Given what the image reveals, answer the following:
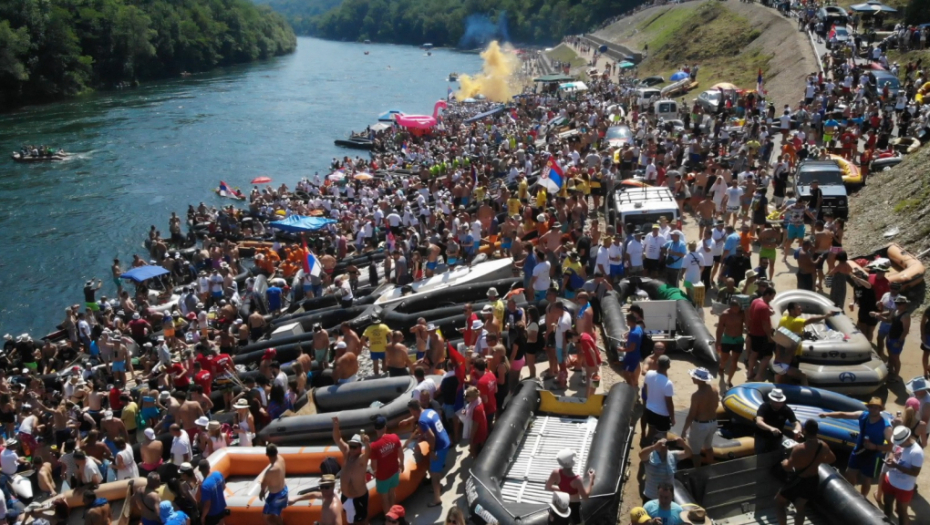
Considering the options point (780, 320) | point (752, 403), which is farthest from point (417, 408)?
point (780, 320)

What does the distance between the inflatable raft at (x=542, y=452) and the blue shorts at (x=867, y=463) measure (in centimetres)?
243

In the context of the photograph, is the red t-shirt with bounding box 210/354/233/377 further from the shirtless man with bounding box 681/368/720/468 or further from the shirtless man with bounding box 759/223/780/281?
the shirtless man with bounding box 759/223/780/281

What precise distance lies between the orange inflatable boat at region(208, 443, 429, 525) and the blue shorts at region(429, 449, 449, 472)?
19cm

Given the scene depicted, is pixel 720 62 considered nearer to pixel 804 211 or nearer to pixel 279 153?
pixel 279 153

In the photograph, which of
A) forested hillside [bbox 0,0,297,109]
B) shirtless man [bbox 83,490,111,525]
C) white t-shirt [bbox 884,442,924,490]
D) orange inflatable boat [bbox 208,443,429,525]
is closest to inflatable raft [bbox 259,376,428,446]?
orange inflatable boat [bbox 208,443,429,525]

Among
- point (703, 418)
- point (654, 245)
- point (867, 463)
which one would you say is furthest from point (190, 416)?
point (867, 463)

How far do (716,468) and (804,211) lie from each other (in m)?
9.05

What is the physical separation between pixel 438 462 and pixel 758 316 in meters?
4.75

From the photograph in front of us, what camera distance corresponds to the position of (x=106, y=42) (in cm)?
7331

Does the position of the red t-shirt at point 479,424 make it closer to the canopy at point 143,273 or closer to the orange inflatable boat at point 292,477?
the orange inflatable boat at point 292,477

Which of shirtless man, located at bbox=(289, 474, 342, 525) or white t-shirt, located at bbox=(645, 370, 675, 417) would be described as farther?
white t-shirt, located at bbox=(645, 370, 675, 417)

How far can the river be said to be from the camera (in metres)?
28.6

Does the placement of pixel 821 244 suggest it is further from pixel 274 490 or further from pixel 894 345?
pixel 274 490

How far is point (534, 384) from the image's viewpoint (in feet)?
34.4
